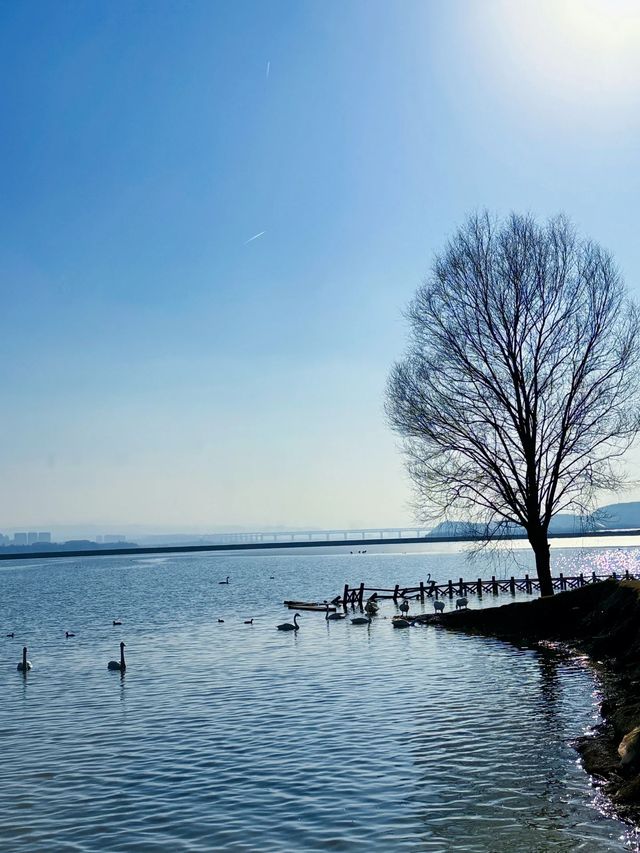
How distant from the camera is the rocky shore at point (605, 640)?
12.5 m

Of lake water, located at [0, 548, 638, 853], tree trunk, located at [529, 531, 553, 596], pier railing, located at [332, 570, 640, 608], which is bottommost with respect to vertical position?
pier railing, located at [332, 570, 640, 608]

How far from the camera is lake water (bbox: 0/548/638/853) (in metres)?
11.4

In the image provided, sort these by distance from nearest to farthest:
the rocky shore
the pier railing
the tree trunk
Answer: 1. the rocky shore
2. the tree trunk
3. the pier railing

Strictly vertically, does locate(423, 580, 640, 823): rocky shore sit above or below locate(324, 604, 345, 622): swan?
above

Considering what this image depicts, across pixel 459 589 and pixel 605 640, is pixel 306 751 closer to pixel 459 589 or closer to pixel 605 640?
pixel 605 640

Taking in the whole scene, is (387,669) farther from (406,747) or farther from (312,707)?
(406,747)

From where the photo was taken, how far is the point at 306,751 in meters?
16.1

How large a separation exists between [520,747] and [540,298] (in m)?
20.3

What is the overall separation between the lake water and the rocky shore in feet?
1.80

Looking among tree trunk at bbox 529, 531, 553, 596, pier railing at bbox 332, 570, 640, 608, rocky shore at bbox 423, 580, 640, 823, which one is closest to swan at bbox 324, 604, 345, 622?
pier railing at bbox 332, 570, 640, 608

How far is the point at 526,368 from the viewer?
31.1 m

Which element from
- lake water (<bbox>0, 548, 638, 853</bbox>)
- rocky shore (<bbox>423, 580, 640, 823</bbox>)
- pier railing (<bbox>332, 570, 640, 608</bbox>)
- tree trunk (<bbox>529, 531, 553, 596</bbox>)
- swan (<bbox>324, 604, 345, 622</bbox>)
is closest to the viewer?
lake water (<bbox>0, 548, 638, 853</bbox>)

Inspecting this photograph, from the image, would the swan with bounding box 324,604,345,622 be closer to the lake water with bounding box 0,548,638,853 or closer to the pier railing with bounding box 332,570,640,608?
the pier railing with bounding box 332,570,640,608

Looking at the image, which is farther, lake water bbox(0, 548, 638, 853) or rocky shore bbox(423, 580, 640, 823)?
rocky shore bbox(423, 580, 640, 823)
